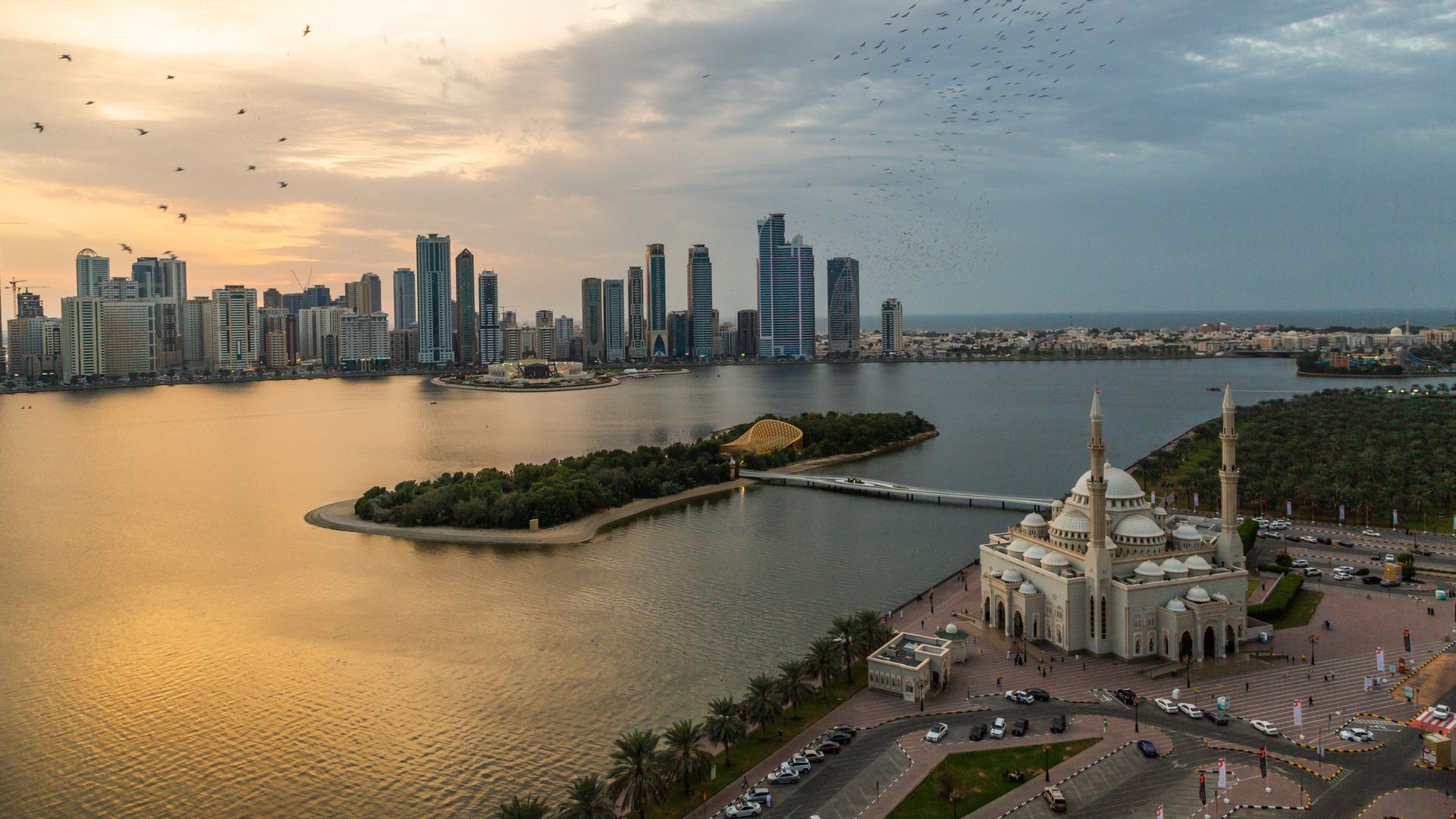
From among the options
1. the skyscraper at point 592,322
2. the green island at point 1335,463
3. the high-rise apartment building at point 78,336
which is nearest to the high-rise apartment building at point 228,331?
the high-rise apartment building at point 78,336

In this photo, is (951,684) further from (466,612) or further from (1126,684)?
(466,612)

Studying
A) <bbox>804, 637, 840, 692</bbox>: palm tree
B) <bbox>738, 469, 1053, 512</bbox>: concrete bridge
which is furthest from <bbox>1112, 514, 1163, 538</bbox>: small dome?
<bbox>738, 469, 1053, 512</bbox>: concrete bridge

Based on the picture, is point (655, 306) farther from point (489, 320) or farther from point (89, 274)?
point (89, 274)

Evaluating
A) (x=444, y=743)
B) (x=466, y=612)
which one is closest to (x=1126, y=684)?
(x=444, y=743)

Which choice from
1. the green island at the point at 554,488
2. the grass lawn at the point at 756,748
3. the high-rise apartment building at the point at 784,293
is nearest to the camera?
the grass lawn at the point at 756,748

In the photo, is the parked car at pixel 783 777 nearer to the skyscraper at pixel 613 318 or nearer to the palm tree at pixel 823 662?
the palm tree at pixel 823 662

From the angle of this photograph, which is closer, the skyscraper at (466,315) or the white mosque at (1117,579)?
the white mosque at (1117,579)

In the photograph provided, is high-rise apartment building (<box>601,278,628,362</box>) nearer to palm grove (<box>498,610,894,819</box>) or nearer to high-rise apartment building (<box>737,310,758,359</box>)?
high-rise apartment building (<box>737,310,758,359</box>)
